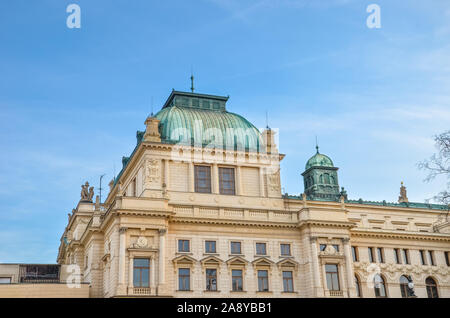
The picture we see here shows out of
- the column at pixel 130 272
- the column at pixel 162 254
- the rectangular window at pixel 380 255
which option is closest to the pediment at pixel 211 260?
the column at pixel 162 254

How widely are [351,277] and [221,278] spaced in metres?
14.0

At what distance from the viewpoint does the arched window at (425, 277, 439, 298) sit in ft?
214

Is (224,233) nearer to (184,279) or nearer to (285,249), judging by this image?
(184,279)

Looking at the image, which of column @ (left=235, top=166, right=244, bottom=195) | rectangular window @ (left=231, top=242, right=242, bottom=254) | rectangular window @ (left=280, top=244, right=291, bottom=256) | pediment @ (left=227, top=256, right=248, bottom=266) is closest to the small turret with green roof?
column @ (left=235, top=166, right=244, bottom=195)

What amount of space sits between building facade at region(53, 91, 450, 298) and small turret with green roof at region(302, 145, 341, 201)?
575 centimetres

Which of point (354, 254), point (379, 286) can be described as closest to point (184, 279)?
point (354, 254)

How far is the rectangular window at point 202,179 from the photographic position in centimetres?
6103

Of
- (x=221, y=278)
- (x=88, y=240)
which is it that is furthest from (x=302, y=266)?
(x=88, y=240)

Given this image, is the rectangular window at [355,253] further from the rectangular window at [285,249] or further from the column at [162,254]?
the column at [162,254]

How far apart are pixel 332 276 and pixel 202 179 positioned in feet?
58.8

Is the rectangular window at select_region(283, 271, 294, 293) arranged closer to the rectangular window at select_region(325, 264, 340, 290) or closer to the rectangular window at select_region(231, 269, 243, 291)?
the rectangular window at select_region(325, 264, 340, 290)

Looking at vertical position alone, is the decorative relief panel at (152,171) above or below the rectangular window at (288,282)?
above

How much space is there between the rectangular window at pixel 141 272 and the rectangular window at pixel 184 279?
10.9 feet
